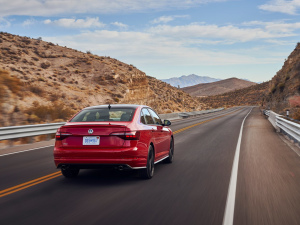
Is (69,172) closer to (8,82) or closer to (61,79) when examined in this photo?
(8,82)

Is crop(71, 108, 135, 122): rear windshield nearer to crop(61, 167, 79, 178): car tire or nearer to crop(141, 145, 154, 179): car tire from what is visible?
crop(141, 145, 154, 179): car tire

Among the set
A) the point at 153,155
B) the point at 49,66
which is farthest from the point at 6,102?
the point at 49,66

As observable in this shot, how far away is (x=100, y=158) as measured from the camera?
7008 millimetres

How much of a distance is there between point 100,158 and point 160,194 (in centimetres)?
135

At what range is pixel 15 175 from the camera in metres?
8.49

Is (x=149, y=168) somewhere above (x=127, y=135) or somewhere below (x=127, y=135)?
below

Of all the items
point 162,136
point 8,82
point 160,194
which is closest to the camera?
point 160,194

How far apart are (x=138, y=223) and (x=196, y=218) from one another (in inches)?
32.8

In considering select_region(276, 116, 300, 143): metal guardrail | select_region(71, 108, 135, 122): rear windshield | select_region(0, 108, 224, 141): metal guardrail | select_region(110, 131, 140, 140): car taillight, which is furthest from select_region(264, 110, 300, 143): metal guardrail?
select_region(0, 108, 224, 141): metal guardrail

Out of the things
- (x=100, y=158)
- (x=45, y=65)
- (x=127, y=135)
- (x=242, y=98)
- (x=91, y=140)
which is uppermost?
(x=45, y=65)

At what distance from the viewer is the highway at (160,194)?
16.9 ft

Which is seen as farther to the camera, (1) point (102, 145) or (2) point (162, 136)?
(2) point (162, 136)

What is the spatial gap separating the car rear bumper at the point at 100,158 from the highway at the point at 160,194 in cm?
44

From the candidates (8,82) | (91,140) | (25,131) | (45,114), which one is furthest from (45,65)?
(91,140)
